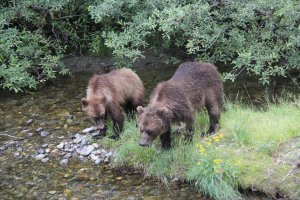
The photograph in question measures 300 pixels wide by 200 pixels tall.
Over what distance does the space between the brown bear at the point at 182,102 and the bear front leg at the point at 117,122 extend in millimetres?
940

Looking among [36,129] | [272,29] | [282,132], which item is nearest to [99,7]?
[36,129]

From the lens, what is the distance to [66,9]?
459 inches

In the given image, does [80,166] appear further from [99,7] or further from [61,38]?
[61,38]

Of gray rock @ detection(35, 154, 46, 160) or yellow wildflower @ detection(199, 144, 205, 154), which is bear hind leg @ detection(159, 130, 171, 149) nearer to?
yellow wildflower @ detection(199, 144, 205, 154)

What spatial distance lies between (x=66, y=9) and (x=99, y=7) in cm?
253

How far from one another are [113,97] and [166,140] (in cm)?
140

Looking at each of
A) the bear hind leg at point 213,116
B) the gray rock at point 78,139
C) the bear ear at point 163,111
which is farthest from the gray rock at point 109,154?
the bear hind leg at point 213,116

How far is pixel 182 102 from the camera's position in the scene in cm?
681

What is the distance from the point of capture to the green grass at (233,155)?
20.1 ft

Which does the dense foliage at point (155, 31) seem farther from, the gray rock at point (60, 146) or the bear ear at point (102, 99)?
the gray rock at point (60, 146)

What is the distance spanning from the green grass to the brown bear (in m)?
0.31

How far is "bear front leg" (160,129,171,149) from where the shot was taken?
6874 millimetres

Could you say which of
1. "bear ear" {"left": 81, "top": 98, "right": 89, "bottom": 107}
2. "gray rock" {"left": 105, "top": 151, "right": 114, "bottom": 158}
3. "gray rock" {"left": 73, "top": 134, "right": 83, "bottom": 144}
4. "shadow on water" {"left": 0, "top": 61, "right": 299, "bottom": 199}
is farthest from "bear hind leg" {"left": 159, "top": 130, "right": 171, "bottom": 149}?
"gray rock" {"left": 73, "top": 134, "right": 83, "bottom": 144}

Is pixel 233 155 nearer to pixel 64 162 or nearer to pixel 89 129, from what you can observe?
pixel 64 162
